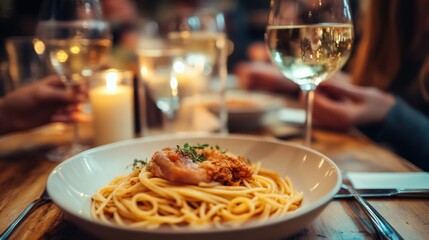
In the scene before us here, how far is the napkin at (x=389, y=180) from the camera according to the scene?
2.94 feet

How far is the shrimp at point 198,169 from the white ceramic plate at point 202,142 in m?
0.14

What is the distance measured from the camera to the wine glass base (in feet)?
4.01

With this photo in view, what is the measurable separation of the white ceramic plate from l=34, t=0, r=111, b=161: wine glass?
39 cm

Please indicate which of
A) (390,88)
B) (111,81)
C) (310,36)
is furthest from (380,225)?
(390,88)

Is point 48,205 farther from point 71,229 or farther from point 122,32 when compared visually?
point 122,32

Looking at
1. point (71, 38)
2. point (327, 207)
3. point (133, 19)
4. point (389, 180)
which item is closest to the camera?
point (327, 207)

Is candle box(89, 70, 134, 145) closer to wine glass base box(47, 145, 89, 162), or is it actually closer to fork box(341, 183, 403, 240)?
wine glass base box(47, 145, 89, 162)

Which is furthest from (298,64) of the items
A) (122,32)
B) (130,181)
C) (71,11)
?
(122,32)

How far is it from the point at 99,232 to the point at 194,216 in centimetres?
18

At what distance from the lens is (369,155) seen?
124cm

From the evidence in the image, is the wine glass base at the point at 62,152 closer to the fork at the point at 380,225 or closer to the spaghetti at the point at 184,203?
the spaghetti at the point at 184,203

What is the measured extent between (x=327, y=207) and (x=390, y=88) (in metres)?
1.43

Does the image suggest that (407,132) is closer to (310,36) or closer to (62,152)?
(310,36)

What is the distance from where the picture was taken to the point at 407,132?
1.43 meters
